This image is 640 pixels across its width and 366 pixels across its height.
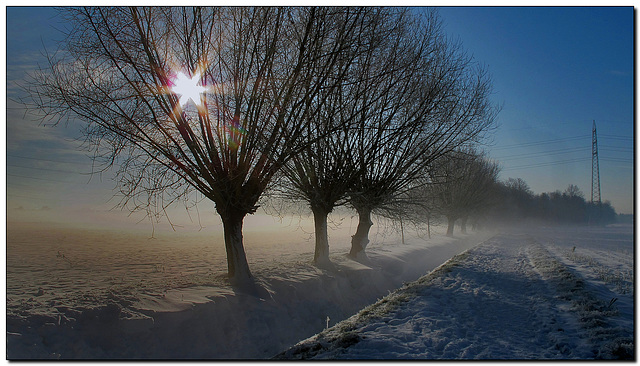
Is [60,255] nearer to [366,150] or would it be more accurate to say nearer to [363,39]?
[366,150]

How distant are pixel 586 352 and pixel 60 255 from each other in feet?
50.2

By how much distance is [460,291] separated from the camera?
8.59 metres

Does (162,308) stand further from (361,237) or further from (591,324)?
(361,237)

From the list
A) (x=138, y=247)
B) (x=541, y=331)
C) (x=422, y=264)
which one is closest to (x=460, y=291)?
(x=541, y=331)

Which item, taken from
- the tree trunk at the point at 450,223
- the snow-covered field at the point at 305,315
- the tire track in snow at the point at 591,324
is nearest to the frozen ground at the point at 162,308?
the snow-covered field at the point at 305,315

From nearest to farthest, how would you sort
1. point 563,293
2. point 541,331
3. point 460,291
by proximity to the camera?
1. point 541,331
2. point 563,293
3. point 460,291

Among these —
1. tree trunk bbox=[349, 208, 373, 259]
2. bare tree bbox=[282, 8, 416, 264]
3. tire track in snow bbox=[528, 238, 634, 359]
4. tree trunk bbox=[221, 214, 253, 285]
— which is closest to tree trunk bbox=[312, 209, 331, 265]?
bare tree bbox=[282, 8, 416, 264]

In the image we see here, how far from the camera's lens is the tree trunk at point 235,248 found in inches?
362

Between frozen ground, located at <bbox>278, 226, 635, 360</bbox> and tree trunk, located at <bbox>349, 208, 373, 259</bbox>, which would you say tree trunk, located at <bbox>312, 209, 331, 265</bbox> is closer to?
tree trunk, located at <bbox>349, 208, 373, 259</bbox>

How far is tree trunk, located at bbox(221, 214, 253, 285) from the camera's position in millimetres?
9195

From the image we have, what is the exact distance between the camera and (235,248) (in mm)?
9297

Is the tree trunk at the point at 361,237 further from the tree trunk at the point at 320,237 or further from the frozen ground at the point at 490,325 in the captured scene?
the frozen ground at the point at 490,325

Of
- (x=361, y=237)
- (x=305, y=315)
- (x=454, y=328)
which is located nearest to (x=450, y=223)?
(x=361, y=237)

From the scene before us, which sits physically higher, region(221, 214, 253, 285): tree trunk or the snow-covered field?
region(221, 214, 253, 285): tree trunk
